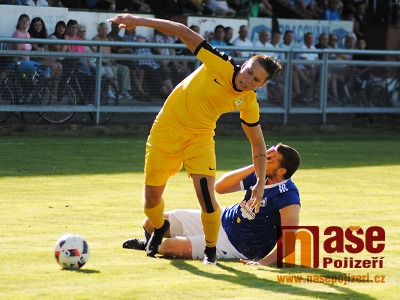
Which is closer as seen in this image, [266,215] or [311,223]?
[266,215]

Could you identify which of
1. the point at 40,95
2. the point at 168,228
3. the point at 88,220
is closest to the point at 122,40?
the point at 40,95

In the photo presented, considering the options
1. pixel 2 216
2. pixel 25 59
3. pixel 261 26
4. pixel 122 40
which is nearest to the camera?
pixel 2 216

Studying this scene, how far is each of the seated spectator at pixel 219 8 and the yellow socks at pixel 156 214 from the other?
1639cm

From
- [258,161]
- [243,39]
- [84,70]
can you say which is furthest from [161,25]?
[243,39]

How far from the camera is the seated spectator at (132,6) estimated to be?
23266 mm

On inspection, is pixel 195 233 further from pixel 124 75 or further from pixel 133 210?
pixel 124 75

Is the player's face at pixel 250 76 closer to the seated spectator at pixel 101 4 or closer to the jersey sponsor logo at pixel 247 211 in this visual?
the jersey sponsor logo at pixel 247 211

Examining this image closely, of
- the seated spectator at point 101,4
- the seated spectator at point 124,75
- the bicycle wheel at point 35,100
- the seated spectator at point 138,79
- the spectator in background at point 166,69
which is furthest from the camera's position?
the seated spectator at point 101,4

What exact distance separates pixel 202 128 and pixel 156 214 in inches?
34.5

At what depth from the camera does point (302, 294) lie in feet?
24.5

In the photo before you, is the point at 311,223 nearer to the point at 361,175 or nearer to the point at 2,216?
the point at 2,216

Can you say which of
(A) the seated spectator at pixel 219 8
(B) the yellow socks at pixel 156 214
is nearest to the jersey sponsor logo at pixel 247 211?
(B) the yellow socks at pixel 156 214

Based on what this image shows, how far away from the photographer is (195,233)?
906 centimetres

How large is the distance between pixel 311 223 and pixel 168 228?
7.97ft
